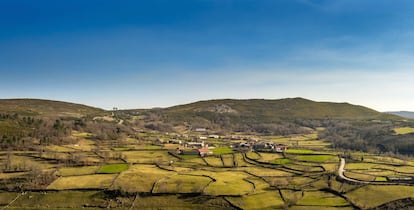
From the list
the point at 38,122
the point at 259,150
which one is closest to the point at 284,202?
the point at 259,150

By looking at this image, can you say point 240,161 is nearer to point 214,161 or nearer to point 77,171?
point 214,161

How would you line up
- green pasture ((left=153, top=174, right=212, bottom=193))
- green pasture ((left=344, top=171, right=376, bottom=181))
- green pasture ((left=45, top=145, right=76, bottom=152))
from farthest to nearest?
1. green pasture ((left=45, top=145, right=76, bottom=152))
2. green pasture ((left=344, top=171, right=376, bottom=181))
3. green pasture ((left=153, top=174, right=212, bottom=193))

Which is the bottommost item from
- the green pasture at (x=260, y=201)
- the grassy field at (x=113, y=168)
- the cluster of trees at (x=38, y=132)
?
the green pasture at (x=260, y=201)

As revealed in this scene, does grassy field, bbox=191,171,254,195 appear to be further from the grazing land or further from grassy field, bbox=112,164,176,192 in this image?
grassy field, bbox=112,164,176,192

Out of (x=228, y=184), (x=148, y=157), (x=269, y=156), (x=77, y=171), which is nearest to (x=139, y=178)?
(x=77, y=171)

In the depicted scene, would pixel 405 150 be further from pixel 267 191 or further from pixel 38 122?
pixel 38 122

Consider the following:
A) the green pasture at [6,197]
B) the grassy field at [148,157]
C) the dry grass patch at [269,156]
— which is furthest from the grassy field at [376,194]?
the green pasture at [6,197]

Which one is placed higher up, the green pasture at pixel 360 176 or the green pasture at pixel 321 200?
the green pasture at pixel 360 176

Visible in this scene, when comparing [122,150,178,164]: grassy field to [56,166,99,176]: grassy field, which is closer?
[56,166,99,176]: grassy field

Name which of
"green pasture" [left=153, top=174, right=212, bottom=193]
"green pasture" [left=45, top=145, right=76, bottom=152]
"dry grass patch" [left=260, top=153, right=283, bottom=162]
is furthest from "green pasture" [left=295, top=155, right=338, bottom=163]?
"green pasture" [left=45, top=145, right=76, bottom=152]

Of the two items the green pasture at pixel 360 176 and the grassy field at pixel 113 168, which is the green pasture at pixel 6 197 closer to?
the grassy field at pixel 113 168
